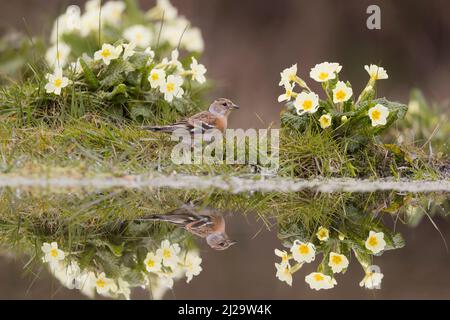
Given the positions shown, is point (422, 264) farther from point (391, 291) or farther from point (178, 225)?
point (178, 225)

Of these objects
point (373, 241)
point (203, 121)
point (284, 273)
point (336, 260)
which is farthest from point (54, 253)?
point (203, 121)

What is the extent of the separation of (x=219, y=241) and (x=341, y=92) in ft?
5.97

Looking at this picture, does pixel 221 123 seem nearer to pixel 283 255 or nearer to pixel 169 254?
pixel 283 255

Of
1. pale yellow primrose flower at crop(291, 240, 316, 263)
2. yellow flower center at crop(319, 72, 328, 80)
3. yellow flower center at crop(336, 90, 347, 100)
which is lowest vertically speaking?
pale yellow primrose flower at crop(291, 240, 316, 263)

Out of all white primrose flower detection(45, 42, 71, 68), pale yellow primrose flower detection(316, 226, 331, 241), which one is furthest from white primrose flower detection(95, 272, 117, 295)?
white primrose flower detection(45, 42, 71, 68)

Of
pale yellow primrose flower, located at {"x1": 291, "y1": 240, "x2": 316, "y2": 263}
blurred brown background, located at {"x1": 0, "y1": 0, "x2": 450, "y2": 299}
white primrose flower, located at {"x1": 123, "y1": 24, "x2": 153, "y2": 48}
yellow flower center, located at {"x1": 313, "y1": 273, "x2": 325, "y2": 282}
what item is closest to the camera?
yellow flower center, located at {"x1": 313, "y1": 273, "x2": 325, "y2": 282}

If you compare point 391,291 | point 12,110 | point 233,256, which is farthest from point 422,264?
point 12,110

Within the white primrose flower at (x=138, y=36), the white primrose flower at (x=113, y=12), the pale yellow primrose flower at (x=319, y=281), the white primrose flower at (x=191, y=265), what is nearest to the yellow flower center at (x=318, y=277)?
the pale yellow primrose flower at (x=319, y=281)

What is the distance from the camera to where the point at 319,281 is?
2947 mm

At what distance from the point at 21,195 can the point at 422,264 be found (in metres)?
1.90

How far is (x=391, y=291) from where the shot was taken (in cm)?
272

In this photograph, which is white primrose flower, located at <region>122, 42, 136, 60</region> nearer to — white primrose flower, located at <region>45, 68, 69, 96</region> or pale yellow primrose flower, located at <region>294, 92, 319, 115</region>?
white primrose flower, located at <region>45, 68, 69, 96</region>

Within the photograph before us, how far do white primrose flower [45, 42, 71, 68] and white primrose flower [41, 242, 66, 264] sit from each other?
2394 millimetres

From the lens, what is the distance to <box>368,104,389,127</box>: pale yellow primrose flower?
4.64 metres
